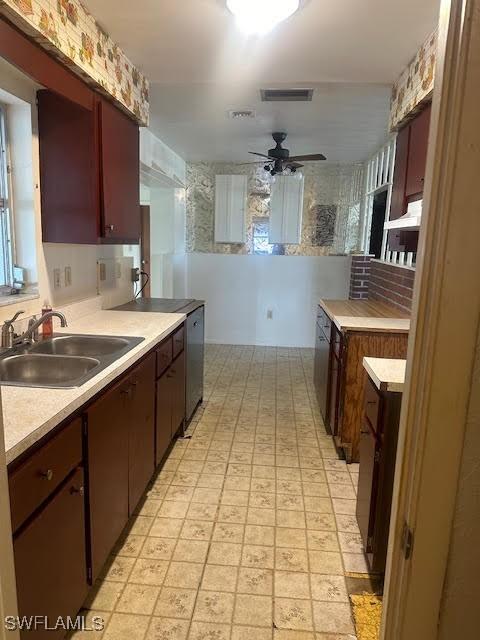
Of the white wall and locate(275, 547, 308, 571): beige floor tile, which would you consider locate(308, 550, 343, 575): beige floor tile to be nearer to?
locate(275, 547, 308, 571): beige floor tile

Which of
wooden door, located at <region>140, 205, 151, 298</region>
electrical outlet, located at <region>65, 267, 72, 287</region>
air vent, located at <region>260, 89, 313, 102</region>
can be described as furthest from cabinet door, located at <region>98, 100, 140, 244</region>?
wooden door, located at <region>140, 205, 151, 298</region>

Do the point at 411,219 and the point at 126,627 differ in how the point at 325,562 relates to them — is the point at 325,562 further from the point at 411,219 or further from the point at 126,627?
the point at 411,219

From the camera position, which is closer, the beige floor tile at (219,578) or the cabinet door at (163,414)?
the beige floor tile at (219,578)

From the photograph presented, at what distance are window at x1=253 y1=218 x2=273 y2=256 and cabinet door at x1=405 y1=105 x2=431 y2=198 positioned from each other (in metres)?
3.48

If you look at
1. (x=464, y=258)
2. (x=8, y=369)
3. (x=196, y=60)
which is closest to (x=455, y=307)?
(x=464, y=258)

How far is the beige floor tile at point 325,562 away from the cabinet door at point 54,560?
95 centimetres

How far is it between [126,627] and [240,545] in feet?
2.02

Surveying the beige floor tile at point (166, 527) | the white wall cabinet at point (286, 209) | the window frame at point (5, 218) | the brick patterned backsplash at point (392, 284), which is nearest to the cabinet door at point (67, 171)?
the window frame at point (5, 218)

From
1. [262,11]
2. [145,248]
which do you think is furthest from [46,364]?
[145,248]

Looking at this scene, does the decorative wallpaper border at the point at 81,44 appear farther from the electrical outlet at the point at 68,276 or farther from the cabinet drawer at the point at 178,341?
the cabinet drawer at the point at 178,341

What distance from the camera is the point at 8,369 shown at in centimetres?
175

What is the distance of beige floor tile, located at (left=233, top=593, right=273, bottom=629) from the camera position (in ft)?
5.26

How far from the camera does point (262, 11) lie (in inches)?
72.5

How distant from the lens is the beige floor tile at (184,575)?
5.80ft
